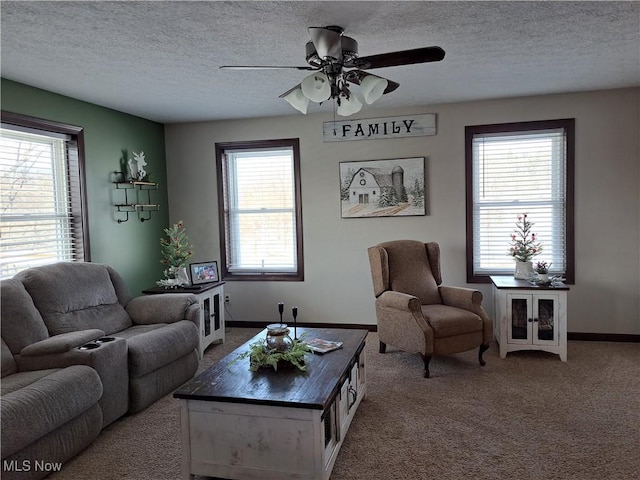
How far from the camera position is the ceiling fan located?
2.42 m

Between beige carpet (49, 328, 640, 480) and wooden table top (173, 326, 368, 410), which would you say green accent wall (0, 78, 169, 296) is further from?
wooden table top (173, 326, 368, 410)

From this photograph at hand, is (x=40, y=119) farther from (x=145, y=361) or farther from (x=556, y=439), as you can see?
(x=556, y=439)


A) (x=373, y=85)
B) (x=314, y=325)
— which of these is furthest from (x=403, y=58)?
(x=314, y=325)

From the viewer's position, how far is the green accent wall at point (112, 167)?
12.2 feet

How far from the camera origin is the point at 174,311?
385cm

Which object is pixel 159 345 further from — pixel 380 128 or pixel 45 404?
pixel 380 128

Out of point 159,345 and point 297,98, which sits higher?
point 297,98

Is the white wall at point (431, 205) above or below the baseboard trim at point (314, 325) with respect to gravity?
above

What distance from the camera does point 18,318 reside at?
2.92m

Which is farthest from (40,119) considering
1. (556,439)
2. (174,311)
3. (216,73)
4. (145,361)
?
(556,439)

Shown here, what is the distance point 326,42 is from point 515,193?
9.87 ft

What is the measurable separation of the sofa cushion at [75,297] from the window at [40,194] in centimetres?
39

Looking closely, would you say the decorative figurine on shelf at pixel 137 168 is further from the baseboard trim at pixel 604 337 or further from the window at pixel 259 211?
the baseboard trim at pixel 604 337

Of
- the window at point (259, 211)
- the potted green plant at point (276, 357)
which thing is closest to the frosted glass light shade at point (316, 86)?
the potted green plant at point (276, 357)
